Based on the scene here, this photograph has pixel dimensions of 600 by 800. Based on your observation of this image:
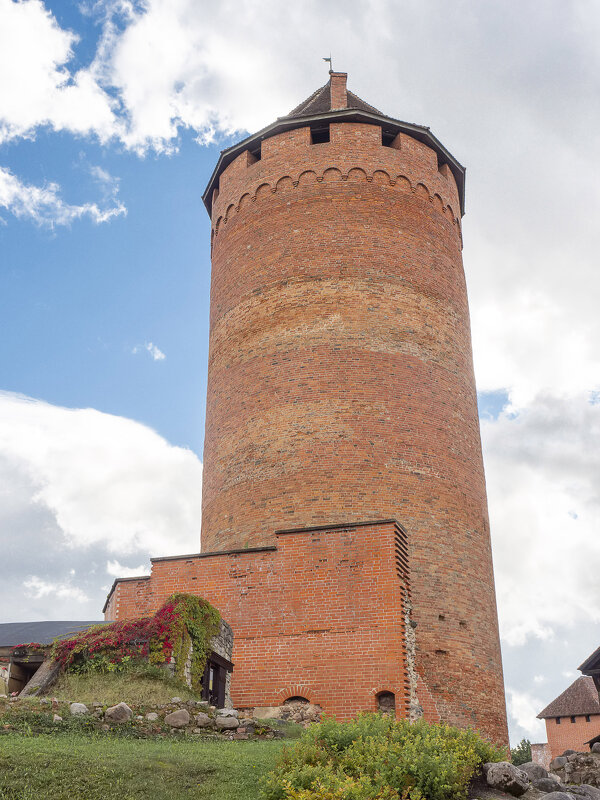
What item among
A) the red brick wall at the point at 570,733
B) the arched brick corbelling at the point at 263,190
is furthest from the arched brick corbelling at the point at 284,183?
the red brick wall at the point at 570,733

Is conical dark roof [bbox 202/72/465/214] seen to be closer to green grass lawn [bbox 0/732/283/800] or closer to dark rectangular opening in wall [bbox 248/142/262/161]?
dark rectangular opening in wall [bbox 248/142/262/161]

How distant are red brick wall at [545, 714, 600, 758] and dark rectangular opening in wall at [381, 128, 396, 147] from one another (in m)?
27.2

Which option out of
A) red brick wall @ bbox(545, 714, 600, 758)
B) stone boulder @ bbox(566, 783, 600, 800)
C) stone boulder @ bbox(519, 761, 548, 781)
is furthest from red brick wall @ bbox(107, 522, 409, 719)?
red brick wall @ bbox(545, 714, 600, 758)

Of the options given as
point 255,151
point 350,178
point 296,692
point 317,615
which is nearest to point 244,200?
point 255,151

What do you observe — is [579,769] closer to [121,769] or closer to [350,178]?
[121,769]

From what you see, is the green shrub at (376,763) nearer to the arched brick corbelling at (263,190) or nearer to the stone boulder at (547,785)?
the stone boulder at (547,785)

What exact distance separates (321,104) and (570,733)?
2955 centimetres

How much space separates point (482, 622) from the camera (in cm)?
1560

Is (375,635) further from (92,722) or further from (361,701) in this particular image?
(92,722)

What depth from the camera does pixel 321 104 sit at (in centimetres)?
2133

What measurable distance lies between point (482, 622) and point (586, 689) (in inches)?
959

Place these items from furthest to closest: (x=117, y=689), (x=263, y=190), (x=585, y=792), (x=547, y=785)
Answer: (x=263, y=190) → (x=117, y=689) → (x=585, y=792) → (x=547, y=785)

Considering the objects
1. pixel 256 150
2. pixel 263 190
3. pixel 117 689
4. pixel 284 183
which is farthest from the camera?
pixel 256 150

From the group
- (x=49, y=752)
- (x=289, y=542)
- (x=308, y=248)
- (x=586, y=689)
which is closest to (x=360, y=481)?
(x=289, y=542)
